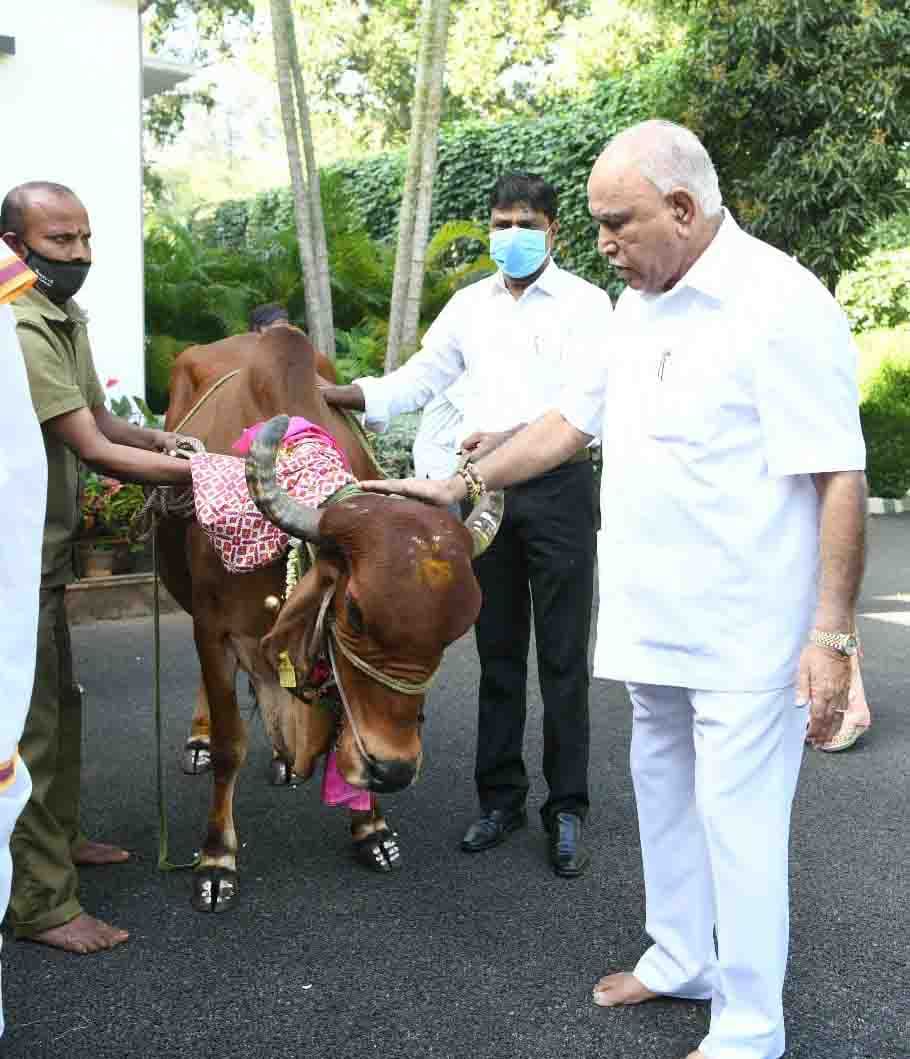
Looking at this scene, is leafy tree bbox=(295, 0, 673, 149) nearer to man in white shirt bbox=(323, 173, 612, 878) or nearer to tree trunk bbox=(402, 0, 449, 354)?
tree trunk bbox=(402, 0, 449, 354)

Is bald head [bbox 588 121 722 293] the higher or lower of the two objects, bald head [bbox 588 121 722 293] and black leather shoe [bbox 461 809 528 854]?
the higher

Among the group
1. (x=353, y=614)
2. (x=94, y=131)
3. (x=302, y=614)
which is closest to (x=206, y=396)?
(x=302, y=614)

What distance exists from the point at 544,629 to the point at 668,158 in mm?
2155

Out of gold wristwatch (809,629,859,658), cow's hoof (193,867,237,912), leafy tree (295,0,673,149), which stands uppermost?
leafy tree (295,0,673,149)

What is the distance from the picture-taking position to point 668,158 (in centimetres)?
307

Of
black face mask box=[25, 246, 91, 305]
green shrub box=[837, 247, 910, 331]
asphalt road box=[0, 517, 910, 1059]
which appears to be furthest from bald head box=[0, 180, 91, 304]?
green shrub box=[837, 247, 910, 331]

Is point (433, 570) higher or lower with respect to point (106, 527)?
higher

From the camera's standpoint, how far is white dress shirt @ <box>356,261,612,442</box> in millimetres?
4797

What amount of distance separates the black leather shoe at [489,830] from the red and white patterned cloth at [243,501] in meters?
1.46

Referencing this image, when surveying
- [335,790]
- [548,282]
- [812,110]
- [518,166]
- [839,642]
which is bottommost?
[335,790]

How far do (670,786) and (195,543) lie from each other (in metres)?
1.93

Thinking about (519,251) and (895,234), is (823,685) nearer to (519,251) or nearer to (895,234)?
(519,251)

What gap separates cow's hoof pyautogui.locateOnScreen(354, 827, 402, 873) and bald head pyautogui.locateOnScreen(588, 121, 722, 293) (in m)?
2.47

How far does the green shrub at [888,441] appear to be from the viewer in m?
16.3
